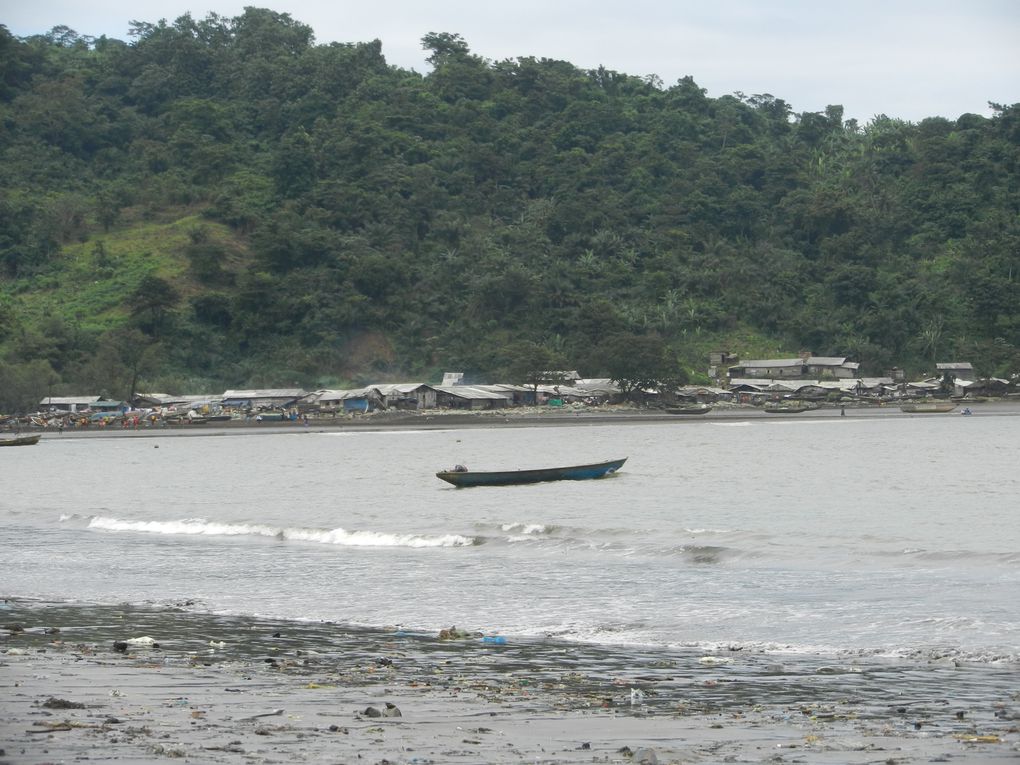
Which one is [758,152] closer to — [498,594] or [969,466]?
[969,466]

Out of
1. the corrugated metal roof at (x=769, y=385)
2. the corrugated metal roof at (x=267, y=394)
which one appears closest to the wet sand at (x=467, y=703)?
the corrugated metal roof at (x=267, y=394)

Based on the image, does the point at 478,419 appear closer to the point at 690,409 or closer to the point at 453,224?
the point at 690,409

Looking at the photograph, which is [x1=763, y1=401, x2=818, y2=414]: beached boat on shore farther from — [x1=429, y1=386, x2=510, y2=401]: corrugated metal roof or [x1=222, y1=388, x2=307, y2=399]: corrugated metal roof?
[x1=222, y1=388, x2=307, y2=399]: corrugated metal roof

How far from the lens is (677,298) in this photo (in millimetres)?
105375

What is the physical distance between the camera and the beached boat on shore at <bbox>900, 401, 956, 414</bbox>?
3418 inches

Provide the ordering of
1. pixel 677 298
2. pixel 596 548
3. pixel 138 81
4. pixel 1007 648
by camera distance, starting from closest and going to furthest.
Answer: pixel 1007 648 < pixel 596 548 < pixel 677 298 < pixel 138 81

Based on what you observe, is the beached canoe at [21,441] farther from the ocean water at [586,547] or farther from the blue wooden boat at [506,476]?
the blue wooden boat at [506,476]

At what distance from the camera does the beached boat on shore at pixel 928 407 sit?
86812 millimetres

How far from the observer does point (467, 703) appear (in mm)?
10930

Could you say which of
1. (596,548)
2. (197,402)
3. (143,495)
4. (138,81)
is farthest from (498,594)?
(138,81)

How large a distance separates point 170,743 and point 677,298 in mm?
→ 98341

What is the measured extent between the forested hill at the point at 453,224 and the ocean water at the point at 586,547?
43.8 metres

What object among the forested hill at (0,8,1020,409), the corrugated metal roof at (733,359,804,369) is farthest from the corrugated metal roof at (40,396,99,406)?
the corrugated metal roof at (733,359,804,369)

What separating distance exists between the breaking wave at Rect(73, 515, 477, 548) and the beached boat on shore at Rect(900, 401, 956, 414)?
218ft
